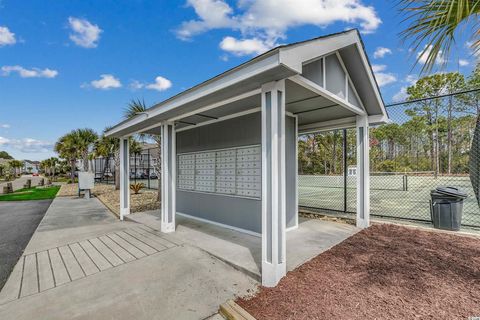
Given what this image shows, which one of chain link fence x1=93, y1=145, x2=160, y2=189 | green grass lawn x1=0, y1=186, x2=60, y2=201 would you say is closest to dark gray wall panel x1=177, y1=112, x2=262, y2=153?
chain link fence x1=93, y1=145, x2=160, y2=189

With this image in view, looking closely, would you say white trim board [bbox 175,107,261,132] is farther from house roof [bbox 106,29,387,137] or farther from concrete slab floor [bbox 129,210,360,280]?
concrete slab floor [bbox 129,210,360,280]

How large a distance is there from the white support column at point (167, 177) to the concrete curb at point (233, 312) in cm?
301

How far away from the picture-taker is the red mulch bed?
2160 mm

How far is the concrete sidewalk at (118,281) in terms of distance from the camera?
233 cm

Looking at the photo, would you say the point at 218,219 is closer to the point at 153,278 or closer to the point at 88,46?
the point at 153,278

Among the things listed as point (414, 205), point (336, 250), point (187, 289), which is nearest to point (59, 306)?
point (187, 289)

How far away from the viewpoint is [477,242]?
392cm

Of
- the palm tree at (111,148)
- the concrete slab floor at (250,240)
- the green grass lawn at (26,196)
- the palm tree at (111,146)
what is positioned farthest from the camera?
the palm tree at (111,146)

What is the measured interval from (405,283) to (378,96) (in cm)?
354

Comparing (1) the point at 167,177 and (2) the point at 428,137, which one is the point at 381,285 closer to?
(1) the point at 167,177

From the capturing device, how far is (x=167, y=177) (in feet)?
16.3

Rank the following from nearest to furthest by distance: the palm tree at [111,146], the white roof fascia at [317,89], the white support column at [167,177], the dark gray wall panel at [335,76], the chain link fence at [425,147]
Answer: the white roof fascia at [317,89], the dark gray wall panel at [335,76], the white support column at [167,177], the chain link fence at [425,147], the palm tree at [111,146]

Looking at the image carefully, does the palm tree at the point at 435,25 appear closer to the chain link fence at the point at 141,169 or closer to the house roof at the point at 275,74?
the house roof at the point at 275,74

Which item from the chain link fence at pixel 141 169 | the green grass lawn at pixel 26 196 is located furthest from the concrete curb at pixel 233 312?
the green grass lawn at pixel 26 196
